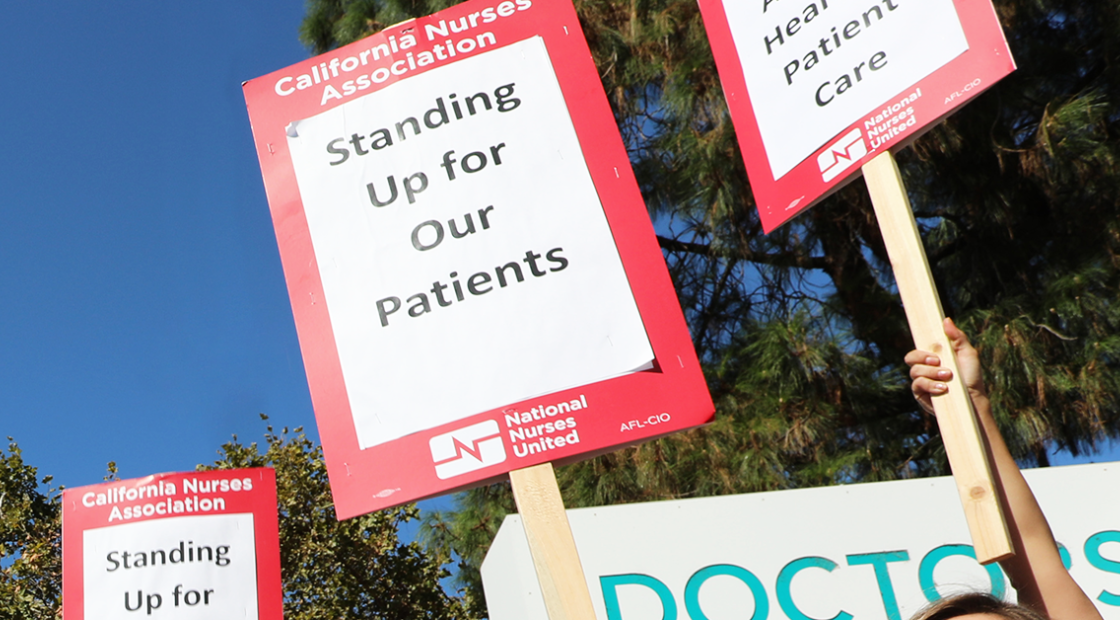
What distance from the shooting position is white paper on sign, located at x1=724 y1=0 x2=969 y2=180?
6.93 feet

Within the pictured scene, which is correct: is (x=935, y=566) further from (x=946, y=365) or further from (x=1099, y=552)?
(x=946, y=365)

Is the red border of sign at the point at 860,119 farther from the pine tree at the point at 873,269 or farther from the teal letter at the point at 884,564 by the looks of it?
the pine tree at the point at 873,269

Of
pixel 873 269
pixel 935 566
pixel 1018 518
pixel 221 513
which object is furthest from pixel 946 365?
pixel 873 269

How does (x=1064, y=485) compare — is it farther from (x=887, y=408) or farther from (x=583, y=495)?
(x=583, y=495)

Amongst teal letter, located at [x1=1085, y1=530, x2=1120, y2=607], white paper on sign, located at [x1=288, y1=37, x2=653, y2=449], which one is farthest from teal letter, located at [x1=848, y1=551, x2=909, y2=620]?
white paper on sign, located at [x1=288, y1=37, x2=653, y2=449]

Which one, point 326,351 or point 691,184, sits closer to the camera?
point 326,351

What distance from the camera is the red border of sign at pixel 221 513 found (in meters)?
4.64

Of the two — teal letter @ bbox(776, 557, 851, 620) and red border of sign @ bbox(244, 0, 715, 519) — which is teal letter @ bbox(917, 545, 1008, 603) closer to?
teal letter @ bbox(776, 557, 851, 620)

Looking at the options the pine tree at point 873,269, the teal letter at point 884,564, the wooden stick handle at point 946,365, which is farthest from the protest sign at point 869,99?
the pine tree at point 873,269

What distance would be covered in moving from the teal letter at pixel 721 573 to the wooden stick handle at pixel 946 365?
202 centimetres

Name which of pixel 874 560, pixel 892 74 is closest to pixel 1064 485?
pixel 874 560

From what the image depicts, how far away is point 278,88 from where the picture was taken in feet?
7.23

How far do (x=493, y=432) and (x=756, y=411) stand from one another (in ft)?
12.8

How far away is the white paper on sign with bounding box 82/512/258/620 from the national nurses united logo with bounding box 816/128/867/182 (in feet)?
11.4
